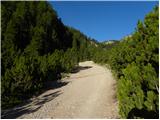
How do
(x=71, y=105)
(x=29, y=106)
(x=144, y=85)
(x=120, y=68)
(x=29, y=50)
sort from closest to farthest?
(x=144, y=85), (x=71, y=105), (x=29, y=106), (x=120, y=68), (x=29, y=50)

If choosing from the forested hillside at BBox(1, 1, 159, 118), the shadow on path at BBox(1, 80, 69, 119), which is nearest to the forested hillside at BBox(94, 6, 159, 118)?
the forested hillside at BBox(1, 1, 159, 118)

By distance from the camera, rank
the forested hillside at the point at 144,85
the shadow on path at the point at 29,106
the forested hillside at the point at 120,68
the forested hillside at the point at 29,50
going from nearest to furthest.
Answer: the forested hillside at the point at 144,85 < the forested hillside at the point at 120,68 < the shadow on path at the point at 29,106 < the forested hillside at the point at 29,50

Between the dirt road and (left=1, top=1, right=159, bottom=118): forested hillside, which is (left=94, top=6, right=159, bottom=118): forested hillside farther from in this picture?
the dirt road

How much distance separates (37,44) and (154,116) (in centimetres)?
4017

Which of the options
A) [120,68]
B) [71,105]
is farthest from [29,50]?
[71,105]

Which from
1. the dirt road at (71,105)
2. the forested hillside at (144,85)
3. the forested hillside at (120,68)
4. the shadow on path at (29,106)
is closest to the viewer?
the forested hillside at (144,85)

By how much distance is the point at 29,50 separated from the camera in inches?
1793

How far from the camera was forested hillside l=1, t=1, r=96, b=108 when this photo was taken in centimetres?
1991

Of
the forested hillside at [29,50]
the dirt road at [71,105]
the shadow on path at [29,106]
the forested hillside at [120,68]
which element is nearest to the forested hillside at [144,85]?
the forested hillside at [120,68]

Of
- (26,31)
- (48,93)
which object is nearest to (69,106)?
(48,93)

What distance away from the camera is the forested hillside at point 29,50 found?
65.3 feet

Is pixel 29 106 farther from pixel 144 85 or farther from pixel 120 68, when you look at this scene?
pixel 144 85

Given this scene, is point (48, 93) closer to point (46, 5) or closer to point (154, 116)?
point (154, 116)

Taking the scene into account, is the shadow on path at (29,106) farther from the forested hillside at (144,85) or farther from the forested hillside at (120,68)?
the forested hillside at (144,85)
